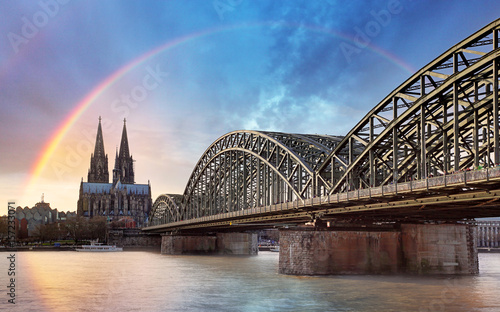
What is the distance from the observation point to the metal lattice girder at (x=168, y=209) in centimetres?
14831

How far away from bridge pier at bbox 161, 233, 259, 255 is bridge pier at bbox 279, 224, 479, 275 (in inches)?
2536

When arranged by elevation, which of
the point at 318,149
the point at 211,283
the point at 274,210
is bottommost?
the point at 211,283

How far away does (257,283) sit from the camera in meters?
53.6

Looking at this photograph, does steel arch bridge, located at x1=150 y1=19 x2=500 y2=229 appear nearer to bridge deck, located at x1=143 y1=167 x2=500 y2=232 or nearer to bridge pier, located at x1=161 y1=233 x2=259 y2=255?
bridge deck, located at x1=143 y1=167 x2=500 y2=232

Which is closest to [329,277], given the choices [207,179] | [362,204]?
[362,204]

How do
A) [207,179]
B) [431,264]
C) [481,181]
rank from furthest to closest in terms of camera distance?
→ [207,179]
[431,264]
[481,181]

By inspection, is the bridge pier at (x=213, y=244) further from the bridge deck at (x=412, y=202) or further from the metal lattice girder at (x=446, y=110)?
the metal lattice girder at (x=446, y=110)

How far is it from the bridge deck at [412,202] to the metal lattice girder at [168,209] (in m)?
77.7

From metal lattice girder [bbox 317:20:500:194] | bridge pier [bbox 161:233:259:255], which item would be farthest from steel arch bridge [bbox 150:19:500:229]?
bridge pier [bbox 161:233:259:255]

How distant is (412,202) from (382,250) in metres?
15.7

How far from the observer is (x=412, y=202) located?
145 ft

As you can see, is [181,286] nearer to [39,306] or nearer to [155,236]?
[39,306]

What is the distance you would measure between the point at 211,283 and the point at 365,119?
21.8 m

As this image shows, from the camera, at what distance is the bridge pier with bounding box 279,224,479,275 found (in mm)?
56406
